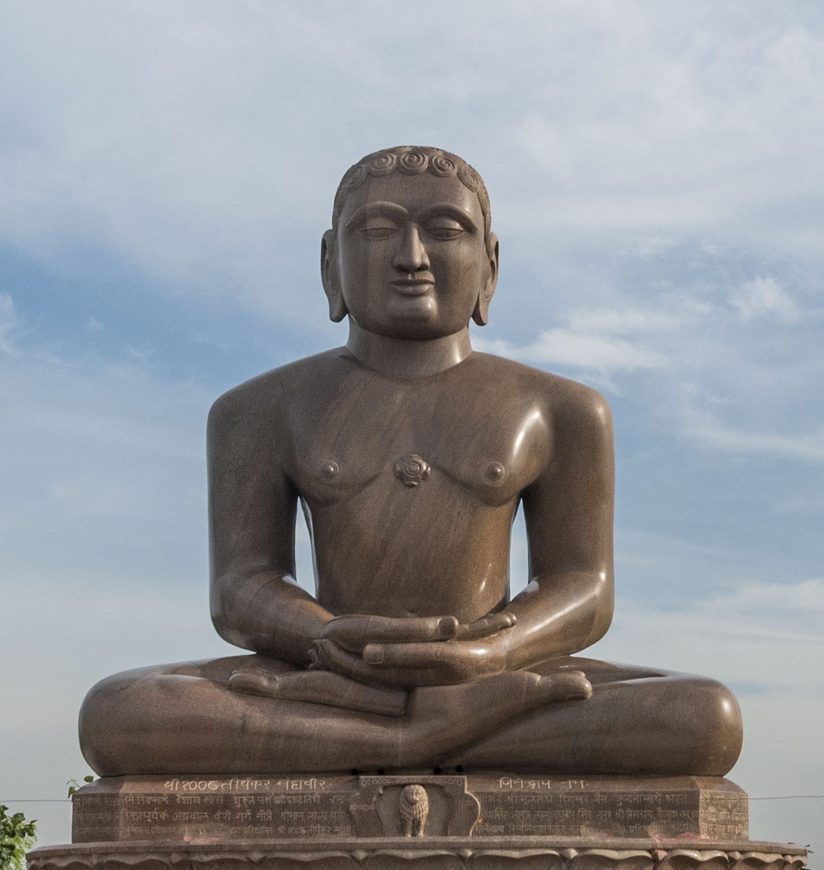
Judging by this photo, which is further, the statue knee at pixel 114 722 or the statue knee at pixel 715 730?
the statue knee at pixel 114 722

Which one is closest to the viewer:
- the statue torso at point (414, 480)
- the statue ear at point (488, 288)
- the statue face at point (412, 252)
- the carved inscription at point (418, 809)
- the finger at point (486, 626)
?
the carved inscription at point (418, 809)

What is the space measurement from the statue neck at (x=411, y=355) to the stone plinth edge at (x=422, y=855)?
298 centimetres

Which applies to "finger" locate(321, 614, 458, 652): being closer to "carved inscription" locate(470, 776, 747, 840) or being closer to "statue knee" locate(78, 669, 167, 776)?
"carved inscription" locate(470, 776, 747, 840)

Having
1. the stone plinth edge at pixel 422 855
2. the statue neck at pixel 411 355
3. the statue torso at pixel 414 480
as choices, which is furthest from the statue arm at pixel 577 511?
the stone plinth edge at pixel 422 855

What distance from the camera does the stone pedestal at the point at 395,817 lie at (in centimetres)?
856

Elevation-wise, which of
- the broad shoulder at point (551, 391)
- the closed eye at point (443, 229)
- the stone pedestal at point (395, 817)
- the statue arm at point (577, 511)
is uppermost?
the closed eye at point (443, 229)

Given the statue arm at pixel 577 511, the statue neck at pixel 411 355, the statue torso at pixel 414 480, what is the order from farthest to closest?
1. the statue neck at pixel 411 355
2. the statue arm at pixel 577 511
3. the statue torso at pixel 414 480

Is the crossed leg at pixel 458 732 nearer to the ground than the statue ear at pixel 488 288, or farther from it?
nearer to the ground

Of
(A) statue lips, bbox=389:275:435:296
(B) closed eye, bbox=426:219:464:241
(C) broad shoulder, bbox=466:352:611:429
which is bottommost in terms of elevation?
(C) broad shoulder, bbox=466:352:611:429

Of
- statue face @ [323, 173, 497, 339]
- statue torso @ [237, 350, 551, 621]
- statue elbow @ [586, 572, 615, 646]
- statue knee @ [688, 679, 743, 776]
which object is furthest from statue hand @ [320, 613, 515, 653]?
statue face @ [323, 173, 497, 339]

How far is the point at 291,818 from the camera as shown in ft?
29.2

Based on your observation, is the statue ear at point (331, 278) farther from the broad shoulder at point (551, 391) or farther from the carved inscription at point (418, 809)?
the carved inscription at point (418, 809)

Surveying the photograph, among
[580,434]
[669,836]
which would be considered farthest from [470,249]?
[669,836]

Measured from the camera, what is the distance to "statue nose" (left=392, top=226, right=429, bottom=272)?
33.4ft
